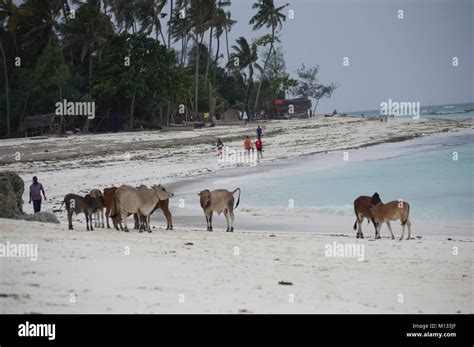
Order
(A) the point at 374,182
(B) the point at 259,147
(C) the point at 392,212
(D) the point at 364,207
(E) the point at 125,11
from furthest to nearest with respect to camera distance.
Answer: (E) the point at 125,11, (B) the point at 259,147, (A) the point at 374,182, (D) the point at 364,207, (C) the point at 392,212

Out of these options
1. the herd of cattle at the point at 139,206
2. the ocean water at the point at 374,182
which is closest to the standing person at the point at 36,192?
the herd of cattle at the point at 139,206

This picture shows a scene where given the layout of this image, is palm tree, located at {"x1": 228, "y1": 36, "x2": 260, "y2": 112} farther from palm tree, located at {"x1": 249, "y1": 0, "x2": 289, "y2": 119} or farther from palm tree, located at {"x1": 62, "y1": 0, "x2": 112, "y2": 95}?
palm tree, located at {"x1": 62, "y1": 0, "x2": 112, "y2": 95}

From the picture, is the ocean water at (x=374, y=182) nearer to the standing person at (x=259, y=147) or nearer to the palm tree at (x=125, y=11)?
the standing person at (x=259, y=147)

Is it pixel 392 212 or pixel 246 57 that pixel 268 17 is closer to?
pixel 246 57

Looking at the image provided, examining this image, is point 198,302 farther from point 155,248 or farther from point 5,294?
point 155,248

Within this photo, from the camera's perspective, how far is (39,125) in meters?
43.2

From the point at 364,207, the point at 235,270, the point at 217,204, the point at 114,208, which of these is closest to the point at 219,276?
the point at 235,270

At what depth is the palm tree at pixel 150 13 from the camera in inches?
2106

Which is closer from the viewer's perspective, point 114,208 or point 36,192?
point 114,208

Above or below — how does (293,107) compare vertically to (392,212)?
above

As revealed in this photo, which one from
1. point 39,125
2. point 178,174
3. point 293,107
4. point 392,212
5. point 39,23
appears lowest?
point 178,174

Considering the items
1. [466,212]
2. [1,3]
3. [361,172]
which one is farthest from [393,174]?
[1,3]

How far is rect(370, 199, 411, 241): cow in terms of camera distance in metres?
12.4

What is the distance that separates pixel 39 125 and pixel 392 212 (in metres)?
34.5
